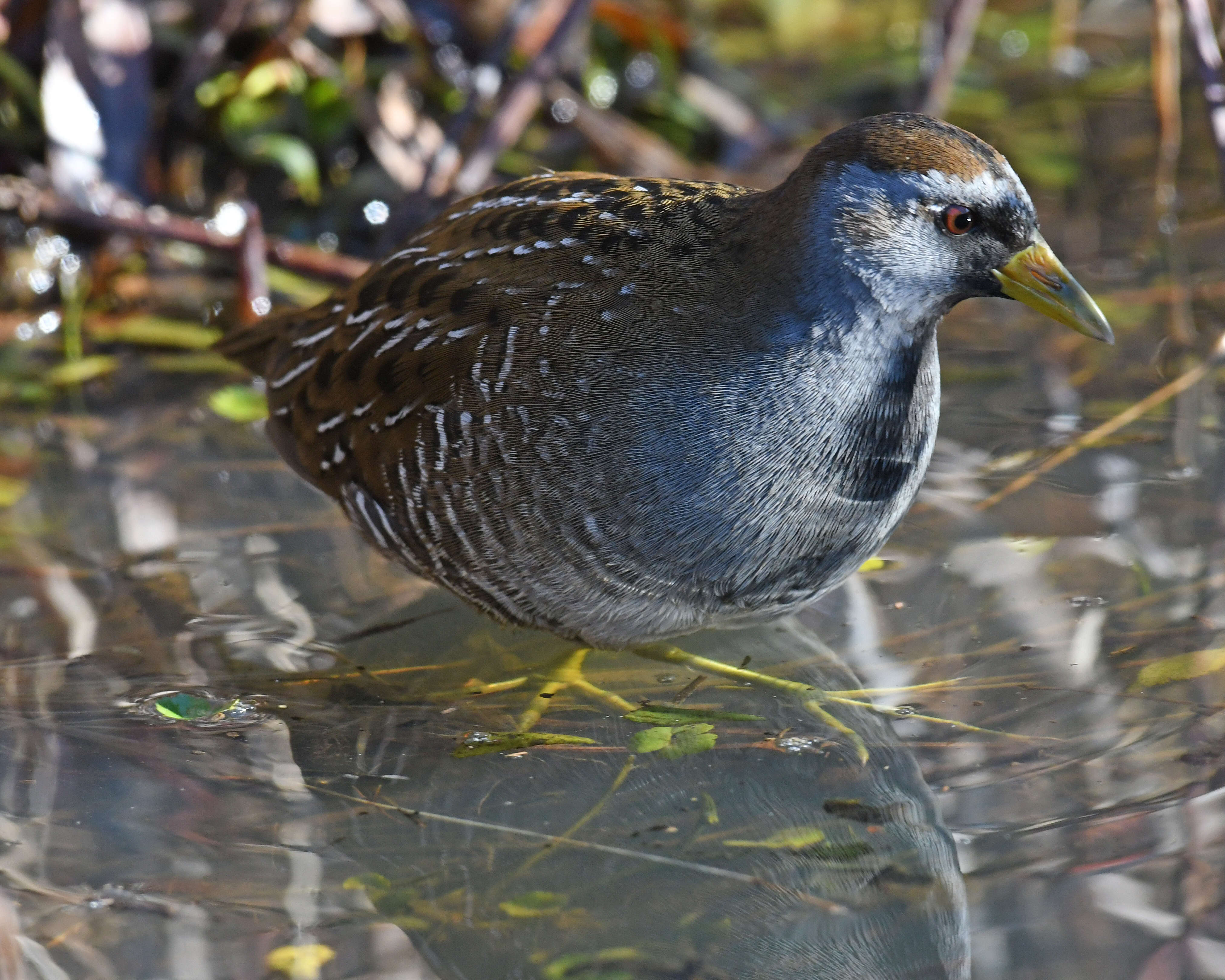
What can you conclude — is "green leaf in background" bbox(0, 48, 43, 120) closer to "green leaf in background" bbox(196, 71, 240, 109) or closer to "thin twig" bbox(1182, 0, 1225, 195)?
"green leaf in background" bbox(196, 71, 240, 109)

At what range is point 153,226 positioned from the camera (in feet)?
15.2

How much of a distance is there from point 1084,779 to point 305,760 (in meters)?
1.42

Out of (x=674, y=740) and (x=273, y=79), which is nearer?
(x=674, y=740)

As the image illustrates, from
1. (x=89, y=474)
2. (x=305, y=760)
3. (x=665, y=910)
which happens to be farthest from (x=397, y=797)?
(x=89, y=474)

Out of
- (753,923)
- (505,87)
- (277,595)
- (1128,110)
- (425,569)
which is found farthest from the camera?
(1128,110)

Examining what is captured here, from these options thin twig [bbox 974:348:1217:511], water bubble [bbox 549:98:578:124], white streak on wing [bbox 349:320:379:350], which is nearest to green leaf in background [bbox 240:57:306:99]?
water bubble [bbox 549:98:578:124]

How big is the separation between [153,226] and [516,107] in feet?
3.97

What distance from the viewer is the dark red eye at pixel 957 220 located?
2646 mm

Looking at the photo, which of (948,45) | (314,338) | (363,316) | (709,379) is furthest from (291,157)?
(709,379)

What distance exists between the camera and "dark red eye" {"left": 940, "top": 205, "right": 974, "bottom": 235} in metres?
2.65

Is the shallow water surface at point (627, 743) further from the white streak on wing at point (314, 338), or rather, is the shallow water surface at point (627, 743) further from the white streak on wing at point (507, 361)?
the white streak on wing at point (507, 361)

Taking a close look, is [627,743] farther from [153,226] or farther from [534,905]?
[153,226]

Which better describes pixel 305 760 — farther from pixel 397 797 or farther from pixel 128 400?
pixel 128 400

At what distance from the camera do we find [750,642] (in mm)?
3277
